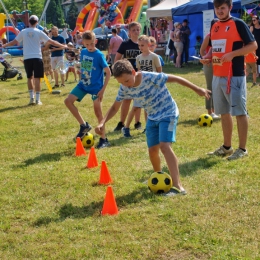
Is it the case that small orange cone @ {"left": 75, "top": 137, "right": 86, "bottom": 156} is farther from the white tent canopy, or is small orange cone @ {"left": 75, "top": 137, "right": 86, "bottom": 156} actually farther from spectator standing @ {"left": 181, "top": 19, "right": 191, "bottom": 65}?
the white tent canopy

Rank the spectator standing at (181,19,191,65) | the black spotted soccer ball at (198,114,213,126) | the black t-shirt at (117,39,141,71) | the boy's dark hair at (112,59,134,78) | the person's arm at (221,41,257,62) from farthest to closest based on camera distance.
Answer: the spectator standing at (181,19,191,65), the black spotted soccer ball at (198,114,213,126), the black t-shirt at (117,39,141,71), the person's arm at (221,41,257,62), the boy's dark hair at (112,59,134,78)

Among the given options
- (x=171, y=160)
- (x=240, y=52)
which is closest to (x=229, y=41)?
(x=240, y=52)

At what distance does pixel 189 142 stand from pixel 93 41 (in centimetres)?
229

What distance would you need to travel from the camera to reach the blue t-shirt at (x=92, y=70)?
7531mm

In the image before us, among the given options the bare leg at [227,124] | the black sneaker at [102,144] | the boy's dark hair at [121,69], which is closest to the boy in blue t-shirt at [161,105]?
the boy's dark hair at [121,69]

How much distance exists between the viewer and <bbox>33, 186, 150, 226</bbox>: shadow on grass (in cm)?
458

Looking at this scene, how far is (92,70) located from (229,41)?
254cm

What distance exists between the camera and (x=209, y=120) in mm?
8516

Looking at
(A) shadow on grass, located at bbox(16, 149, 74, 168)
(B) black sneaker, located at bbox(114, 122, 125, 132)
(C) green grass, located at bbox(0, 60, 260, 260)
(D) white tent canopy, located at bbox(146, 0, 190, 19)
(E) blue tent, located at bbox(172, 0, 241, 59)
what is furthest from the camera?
(D) white tent canopy, located at bbox(146, 0, 190, 19)

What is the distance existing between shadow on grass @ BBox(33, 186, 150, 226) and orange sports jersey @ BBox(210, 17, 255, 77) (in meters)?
2.10

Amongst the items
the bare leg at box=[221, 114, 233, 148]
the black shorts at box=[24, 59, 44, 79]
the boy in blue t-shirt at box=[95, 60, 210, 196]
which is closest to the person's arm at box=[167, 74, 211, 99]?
the boy in blue t-shirt at box=[95, 60, 210, 196]

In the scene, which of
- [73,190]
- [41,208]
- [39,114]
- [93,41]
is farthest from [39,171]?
[39,114]

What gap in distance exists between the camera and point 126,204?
4.83 m

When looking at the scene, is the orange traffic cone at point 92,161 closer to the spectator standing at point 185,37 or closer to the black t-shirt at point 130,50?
the black t-shirt at point 130,50
